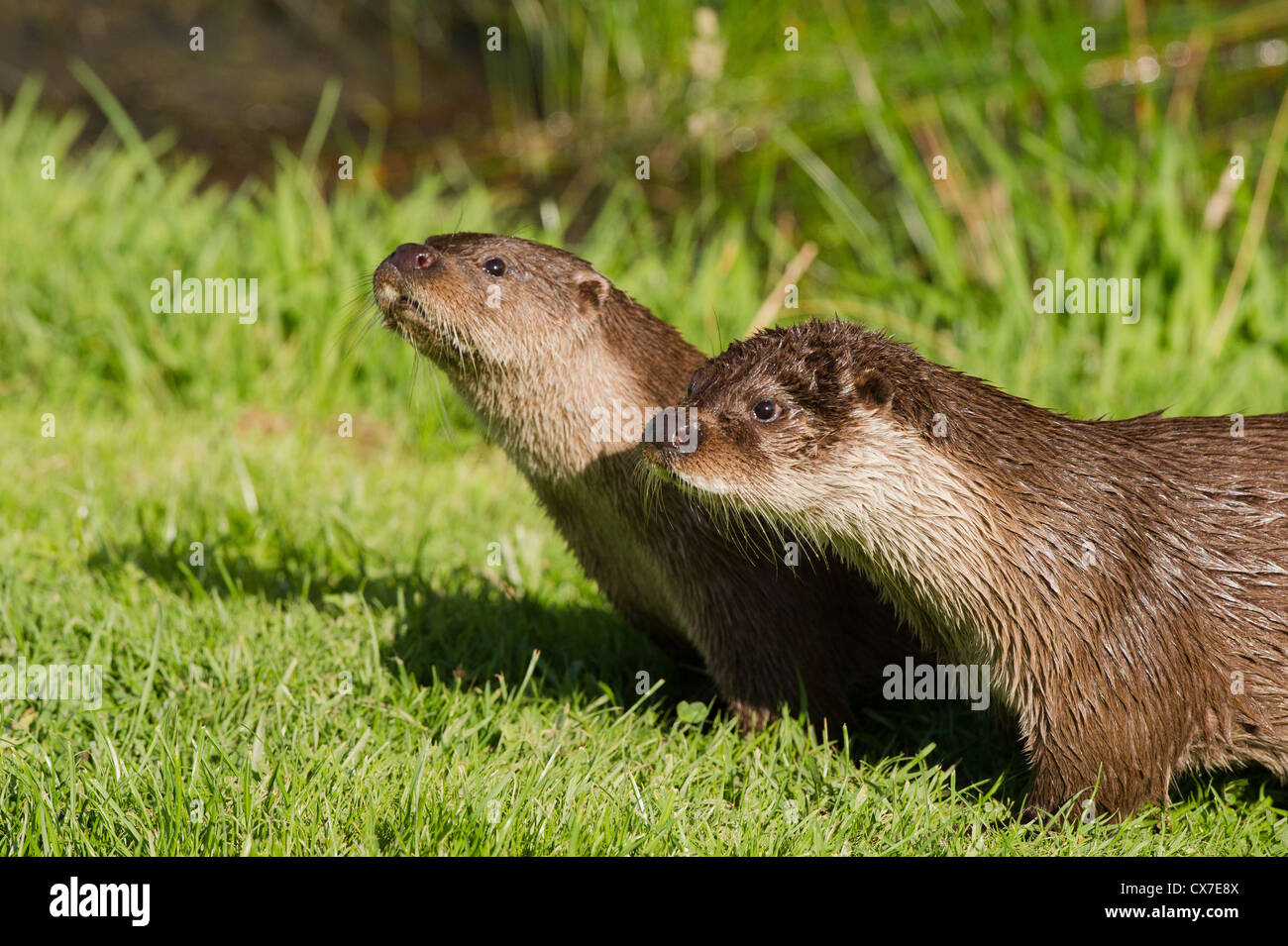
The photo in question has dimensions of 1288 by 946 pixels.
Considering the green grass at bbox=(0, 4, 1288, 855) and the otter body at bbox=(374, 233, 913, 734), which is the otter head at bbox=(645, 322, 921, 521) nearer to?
the otter body at bbox=(374, 233, 913, 734)

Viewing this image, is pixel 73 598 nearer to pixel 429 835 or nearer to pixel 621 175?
pixel 429 835

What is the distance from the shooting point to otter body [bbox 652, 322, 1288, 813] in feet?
9.17

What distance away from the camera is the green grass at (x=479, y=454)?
2.82 metres

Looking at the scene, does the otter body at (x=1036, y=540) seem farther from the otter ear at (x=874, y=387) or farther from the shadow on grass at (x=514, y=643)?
the shadow on grass at (x=514, y=643)

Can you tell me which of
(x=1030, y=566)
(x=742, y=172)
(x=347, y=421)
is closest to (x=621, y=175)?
(x=742, y=172)

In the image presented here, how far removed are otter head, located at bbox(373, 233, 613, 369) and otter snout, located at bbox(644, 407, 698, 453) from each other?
0.48 m

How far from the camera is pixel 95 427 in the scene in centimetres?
486

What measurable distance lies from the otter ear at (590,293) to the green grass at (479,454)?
2.91 feet
